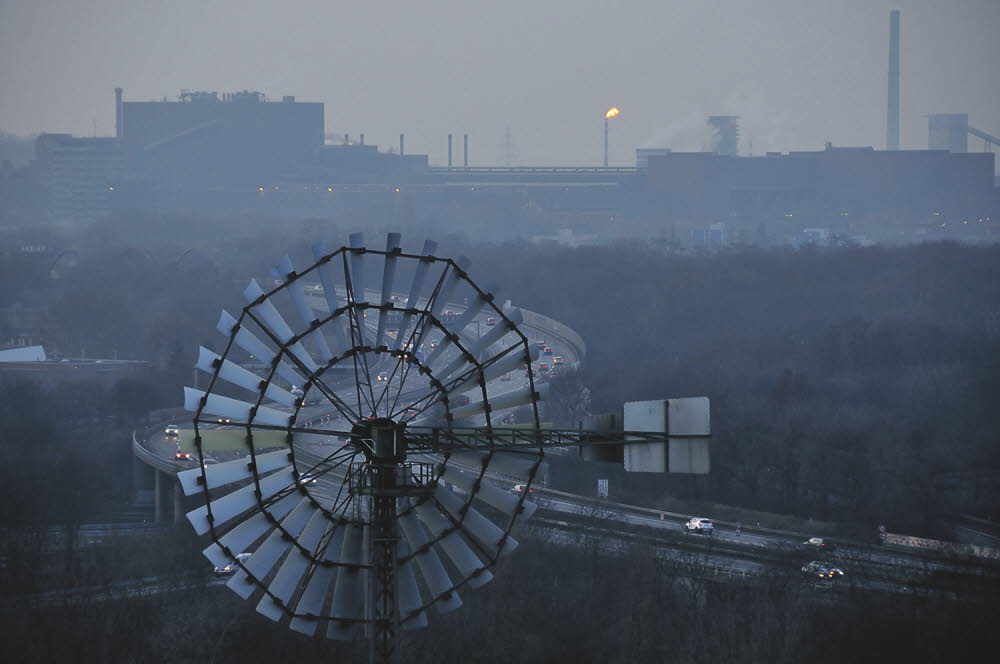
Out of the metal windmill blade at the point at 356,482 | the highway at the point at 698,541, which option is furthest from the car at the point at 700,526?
the metal windmill blade at the point at 356,482

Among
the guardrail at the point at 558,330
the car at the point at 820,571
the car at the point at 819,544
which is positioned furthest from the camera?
the guardrail at the point at 558,330

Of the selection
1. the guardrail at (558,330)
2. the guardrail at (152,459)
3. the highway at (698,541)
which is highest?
the guardrail at (558,330)

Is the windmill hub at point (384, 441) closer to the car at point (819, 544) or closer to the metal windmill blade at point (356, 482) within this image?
the metal windmill blade at point (356, 482)

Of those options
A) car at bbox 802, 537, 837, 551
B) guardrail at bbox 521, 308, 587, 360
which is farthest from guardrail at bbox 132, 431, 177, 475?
guardrail at bbox 521, 308, 587, 360

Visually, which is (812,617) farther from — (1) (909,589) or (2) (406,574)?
(2) (406,574)

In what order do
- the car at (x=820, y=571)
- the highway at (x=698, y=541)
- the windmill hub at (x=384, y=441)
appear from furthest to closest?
the car at (x=820, y=571)
the highway at (x=698, y=541)
the windmill hub at (x=384, y=441)

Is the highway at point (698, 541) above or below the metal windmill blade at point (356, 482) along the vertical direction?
below

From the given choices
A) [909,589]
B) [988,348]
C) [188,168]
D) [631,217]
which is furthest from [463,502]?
[188,168]
